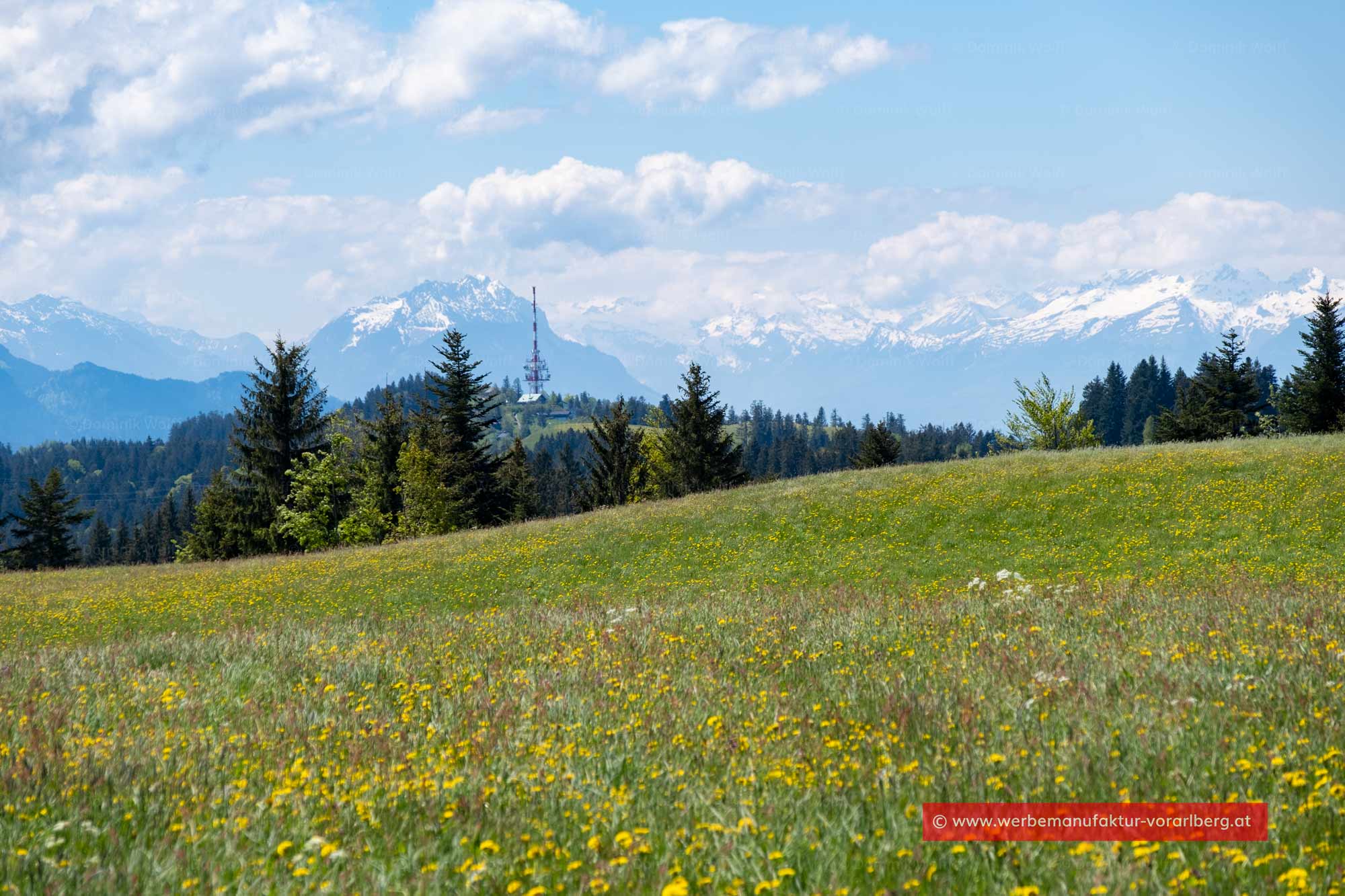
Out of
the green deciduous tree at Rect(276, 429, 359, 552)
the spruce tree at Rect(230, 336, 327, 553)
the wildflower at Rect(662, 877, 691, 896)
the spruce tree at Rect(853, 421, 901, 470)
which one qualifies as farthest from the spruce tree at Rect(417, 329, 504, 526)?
the wildflower at Rect(662, 877, 691, 896)

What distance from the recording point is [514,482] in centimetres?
7219

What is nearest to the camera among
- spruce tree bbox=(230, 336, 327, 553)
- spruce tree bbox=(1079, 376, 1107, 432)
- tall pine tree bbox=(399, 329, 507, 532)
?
tall pine tree bbox=(399, 329, 507, 532)

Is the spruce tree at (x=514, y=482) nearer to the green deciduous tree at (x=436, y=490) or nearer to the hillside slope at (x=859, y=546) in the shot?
the green deciduous tree at (x=436, y=490)

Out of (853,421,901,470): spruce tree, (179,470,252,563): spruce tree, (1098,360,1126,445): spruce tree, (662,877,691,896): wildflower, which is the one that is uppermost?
(1098,360,1126,445): spruce tree

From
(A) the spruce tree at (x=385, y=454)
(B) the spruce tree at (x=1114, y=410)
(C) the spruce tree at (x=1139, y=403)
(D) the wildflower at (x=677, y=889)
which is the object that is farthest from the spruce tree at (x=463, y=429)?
(B) the spruce tree at (x=1114, y=410)

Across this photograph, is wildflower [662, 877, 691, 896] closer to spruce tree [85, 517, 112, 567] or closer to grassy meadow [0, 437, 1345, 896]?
grassy meadow [0, 437, 1345, 896]

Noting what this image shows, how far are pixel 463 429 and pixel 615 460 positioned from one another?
17.9 meters

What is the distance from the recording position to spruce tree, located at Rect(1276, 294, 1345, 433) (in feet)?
213

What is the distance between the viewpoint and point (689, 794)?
5.67 meters

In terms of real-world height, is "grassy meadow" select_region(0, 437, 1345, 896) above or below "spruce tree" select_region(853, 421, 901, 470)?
below

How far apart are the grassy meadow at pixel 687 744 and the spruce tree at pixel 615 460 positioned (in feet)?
185

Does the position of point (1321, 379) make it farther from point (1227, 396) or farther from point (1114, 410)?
point (1114, 410)

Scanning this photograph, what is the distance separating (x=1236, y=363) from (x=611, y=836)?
323ft

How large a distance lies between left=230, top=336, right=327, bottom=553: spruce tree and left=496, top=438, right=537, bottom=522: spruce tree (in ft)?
42.1
